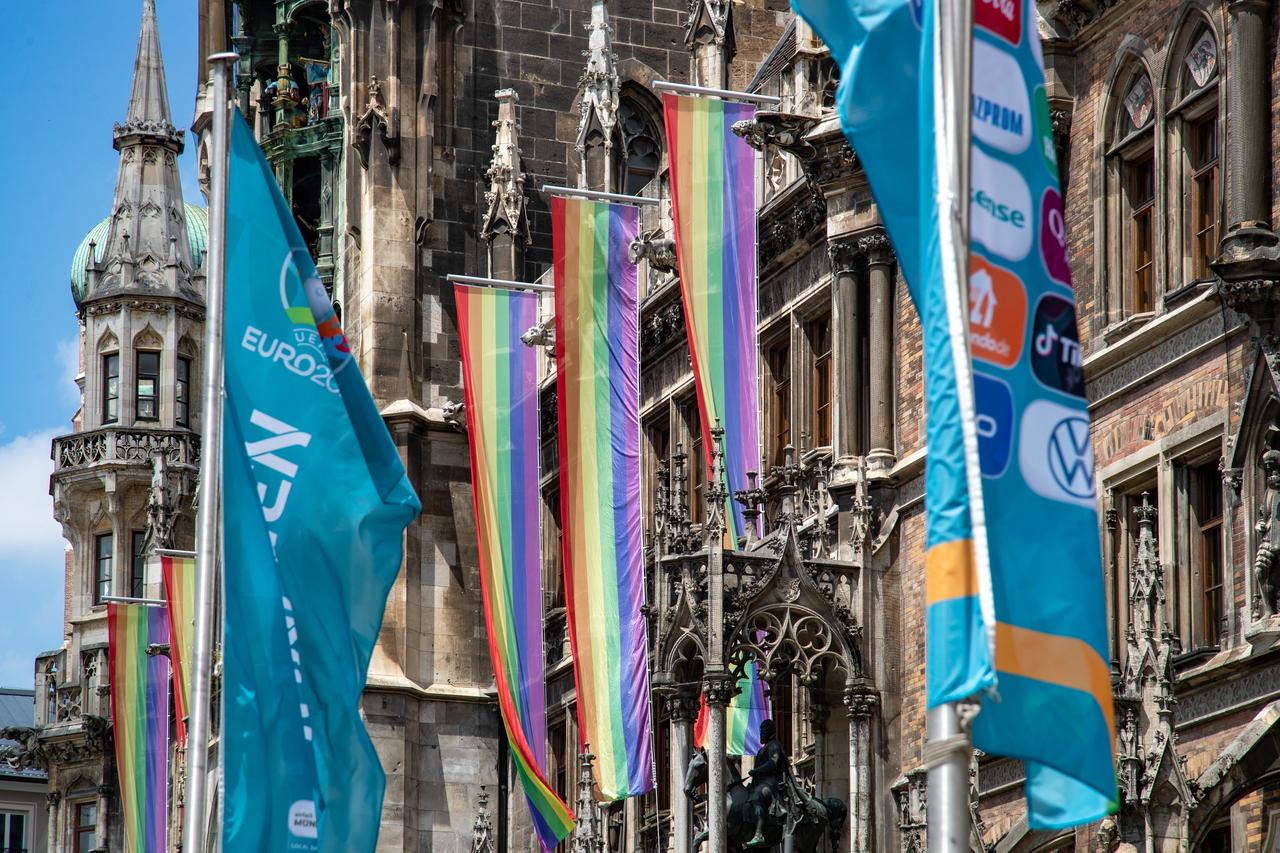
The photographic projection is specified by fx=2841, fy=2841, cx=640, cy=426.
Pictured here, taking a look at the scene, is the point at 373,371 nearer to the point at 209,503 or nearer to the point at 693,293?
the point at 693,293

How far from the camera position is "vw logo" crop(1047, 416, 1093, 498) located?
46.6 feet

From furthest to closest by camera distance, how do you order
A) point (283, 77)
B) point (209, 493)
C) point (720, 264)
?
point (283, 77) < point (720, 264) < point (209, 493)

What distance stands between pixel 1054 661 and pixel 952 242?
2114 mm

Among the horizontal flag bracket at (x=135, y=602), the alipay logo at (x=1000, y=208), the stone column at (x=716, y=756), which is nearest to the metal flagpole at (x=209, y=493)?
the alipay logo at (x=1000, y=208)

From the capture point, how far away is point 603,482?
114 feet

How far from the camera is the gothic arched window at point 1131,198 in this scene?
2638 centimetres

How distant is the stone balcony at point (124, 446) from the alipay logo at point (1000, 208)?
52.7 metres

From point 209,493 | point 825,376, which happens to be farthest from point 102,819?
point 209,493

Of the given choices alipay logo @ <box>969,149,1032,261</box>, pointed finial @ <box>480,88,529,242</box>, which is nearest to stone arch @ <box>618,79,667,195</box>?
pointed finial @ <box>480,88,529,242</box>

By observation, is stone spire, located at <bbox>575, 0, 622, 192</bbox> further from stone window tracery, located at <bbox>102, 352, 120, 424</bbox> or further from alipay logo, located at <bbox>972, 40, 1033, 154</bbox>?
alipay logo, located at <bbox>972, 40, 1033, 154</bbox>

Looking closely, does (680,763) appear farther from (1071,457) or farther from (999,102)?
(999,102)

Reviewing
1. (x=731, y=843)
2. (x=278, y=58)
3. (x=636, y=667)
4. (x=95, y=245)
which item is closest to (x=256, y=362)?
(x=731, y=843)

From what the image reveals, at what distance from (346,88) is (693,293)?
1570 cm

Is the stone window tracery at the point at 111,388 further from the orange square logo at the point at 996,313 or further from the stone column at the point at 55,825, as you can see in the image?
the orange square logo at the point at 996,313
